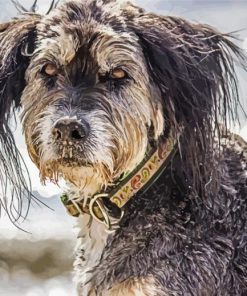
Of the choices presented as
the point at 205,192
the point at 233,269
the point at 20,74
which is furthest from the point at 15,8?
the point at 233,269

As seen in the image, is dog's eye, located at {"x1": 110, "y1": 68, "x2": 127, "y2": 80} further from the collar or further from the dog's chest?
the dog's chest

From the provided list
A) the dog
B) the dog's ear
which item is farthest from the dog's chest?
the dog's ear

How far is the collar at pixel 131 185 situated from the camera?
1072 mm

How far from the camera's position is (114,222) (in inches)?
43.3

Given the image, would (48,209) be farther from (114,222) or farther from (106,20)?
(106,20)

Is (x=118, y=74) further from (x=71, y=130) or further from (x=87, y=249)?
(x=87, y=249)

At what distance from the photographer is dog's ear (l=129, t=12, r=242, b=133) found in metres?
1.03

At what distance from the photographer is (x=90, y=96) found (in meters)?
1.02

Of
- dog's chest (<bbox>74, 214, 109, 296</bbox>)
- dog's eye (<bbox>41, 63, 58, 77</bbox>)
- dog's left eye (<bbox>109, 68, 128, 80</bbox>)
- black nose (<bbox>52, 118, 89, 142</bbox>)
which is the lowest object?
dog's chest (<bbox>74, 214, 109, 296</bbox>)

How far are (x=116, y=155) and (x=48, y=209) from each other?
232 millimetres

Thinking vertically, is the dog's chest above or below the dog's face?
below

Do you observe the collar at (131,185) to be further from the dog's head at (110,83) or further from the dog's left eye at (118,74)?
the dog's left eye at (118,74)

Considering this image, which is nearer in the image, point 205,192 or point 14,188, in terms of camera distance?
point 205,192

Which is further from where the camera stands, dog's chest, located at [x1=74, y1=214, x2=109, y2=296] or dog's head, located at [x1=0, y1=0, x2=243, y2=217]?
dog's chest, located at [x1=74, y1=214, x2=109, y2=296]
